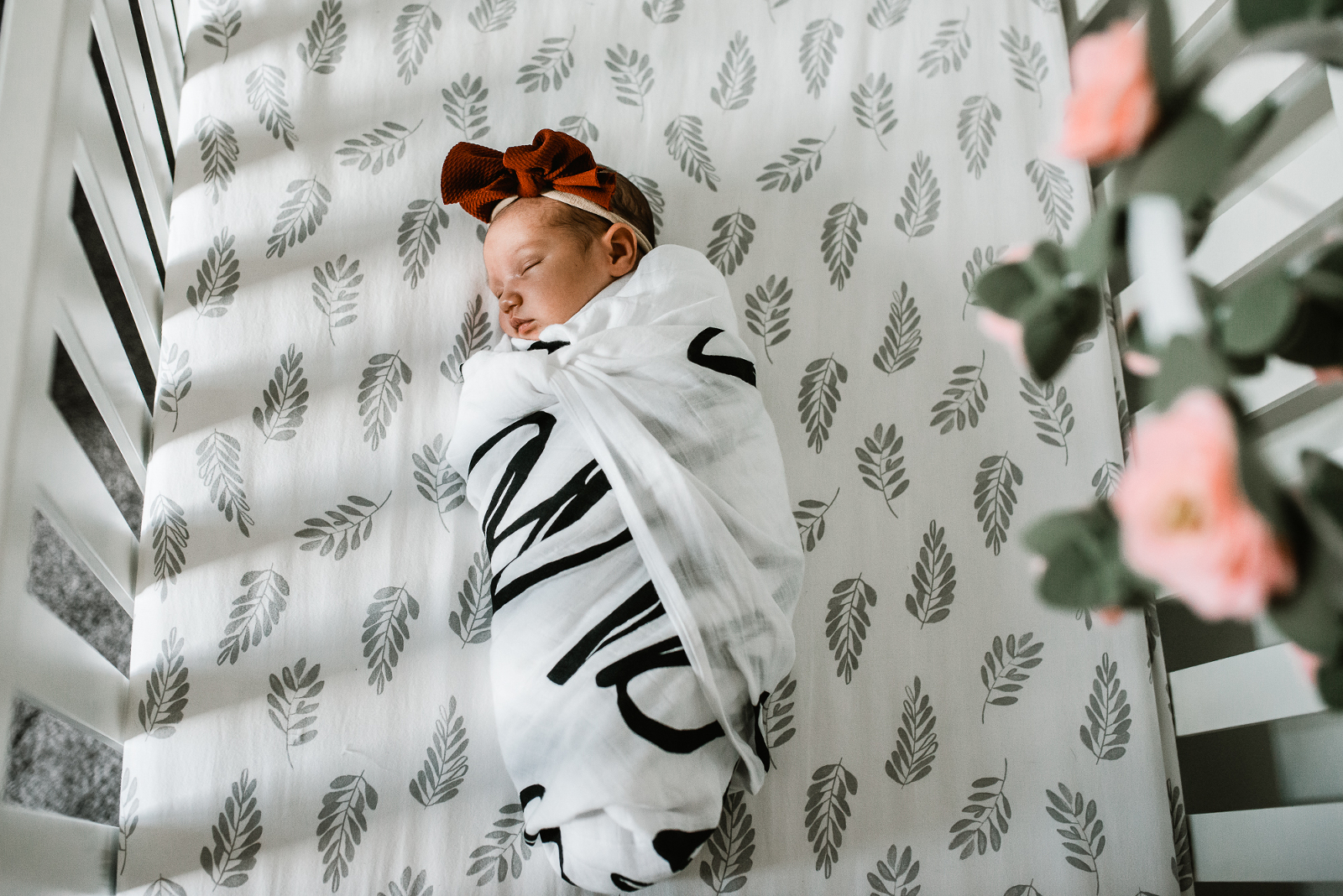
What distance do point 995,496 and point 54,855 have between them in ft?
3.60

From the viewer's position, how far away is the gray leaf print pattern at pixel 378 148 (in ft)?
4.22

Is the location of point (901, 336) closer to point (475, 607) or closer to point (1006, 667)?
point (1006, 667)

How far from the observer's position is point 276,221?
49.0 inches

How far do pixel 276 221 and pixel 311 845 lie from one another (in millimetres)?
796

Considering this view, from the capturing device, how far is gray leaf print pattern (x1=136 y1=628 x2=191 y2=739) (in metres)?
1.02

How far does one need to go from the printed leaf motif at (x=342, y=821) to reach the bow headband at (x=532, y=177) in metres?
0.72

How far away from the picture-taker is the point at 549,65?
1.37m

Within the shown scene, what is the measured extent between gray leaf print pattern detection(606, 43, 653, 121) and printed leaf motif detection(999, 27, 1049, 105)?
56cm

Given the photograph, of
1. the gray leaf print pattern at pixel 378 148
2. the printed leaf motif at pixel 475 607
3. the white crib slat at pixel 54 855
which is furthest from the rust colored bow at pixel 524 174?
the white crib slat at pixel 54 855

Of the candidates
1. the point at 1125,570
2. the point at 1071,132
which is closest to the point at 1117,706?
the point at 1125,570

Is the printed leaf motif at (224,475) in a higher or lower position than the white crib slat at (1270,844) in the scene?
higher

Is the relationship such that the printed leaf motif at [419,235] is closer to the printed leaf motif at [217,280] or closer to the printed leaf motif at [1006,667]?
the printed leaf motif at [217,280]

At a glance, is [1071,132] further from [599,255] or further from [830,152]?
[830,152]

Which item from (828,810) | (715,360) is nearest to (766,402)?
(715,360)
